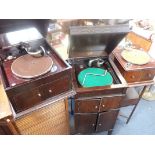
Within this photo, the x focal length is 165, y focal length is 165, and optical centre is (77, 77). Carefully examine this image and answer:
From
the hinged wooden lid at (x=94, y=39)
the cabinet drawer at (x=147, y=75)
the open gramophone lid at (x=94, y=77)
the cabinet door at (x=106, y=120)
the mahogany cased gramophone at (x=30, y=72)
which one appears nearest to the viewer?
the mahogany cased gramophone at (x=30, y=72)

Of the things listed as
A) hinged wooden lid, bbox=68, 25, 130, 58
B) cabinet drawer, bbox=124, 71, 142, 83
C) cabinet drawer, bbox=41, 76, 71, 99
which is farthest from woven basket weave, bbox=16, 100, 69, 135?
cabinet drawer, bbox=124, 71, 142, 83

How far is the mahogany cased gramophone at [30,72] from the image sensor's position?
2.71 feet

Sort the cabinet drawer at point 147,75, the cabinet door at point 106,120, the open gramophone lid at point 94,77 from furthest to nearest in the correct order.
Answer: the cabinet door at point 106,120 < the cabinet drawer at point 147,75 < the open gramophone lid at point 94,77

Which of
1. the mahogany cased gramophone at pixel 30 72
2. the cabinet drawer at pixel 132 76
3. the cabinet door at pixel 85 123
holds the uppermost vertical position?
the mahogany cased gramophone at pixel 30 72

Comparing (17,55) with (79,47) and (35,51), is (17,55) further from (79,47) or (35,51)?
(79,47)

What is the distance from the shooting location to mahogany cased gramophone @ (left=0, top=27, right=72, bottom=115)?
0.83 metres

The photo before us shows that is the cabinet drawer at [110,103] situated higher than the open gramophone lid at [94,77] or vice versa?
the open gramophone lid at [94,77]

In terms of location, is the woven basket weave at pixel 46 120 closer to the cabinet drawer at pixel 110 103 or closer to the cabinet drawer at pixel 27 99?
the cabinet drawer at pixel 27 99

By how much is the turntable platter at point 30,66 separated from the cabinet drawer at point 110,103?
50cm

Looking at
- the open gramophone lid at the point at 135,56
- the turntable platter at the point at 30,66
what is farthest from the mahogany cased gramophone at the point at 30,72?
the open gramophone lid at the point at 135,56

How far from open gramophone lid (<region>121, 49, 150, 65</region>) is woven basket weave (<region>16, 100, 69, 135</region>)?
22.8 inches

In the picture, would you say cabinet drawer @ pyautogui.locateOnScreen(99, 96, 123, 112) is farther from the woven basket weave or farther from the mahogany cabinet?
the woven basket weave

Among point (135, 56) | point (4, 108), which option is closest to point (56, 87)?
point (4, 108)
